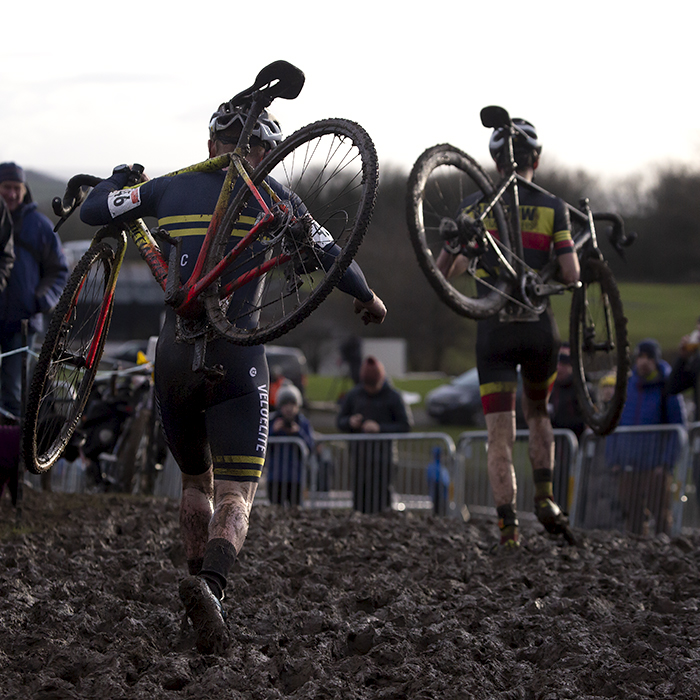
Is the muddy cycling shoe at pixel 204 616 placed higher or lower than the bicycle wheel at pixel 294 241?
lower

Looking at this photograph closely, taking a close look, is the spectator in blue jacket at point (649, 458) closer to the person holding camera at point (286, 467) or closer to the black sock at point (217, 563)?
the person holding camera at point (286, 467)

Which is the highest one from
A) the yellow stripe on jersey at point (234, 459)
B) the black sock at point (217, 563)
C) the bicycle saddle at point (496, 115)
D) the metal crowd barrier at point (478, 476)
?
the bicycle saddle at point (496, 115)

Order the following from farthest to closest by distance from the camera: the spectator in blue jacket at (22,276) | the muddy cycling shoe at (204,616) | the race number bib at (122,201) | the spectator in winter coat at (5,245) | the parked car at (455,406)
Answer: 1. the parked car at (455,406)
2. the spectator in blue jacket at (22,276)
3. the spectator in winter coat at (5,245)
4. the race number bib at (122,201)
5. the muddy cycling shoe at (204,616)

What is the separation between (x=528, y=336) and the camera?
22.5 feet

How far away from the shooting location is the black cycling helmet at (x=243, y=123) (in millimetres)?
4992

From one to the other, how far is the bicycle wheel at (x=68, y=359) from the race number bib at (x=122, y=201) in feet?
1.23

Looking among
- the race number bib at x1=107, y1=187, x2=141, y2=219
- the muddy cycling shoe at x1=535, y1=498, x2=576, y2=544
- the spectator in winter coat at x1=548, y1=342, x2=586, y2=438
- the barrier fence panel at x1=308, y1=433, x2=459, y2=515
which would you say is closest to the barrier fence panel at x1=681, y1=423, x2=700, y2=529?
the spectator in winter coat at x1=548, y1=342, x2=586, y2=438

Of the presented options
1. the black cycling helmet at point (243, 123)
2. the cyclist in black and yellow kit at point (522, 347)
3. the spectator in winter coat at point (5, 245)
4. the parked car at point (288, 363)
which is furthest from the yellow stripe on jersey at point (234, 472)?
the parked car at point (288, 363)

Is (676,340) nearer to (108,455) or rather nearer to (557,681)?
(108,455)

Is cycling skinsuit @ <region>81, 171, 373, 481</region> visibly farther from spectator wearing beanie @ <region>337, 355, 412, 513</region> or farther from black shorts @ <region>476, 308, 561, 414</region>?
spectator wearing beanie @ <region>337, 355, 412, 513</region>

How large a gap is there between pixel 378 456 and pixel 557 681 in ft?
25.4

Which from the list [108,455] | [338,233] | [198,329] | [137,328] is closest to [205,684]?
[198,329]

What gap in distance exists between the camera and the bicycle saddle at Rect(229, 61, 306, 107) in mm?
4914

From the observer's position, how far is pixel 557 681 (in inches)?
157
